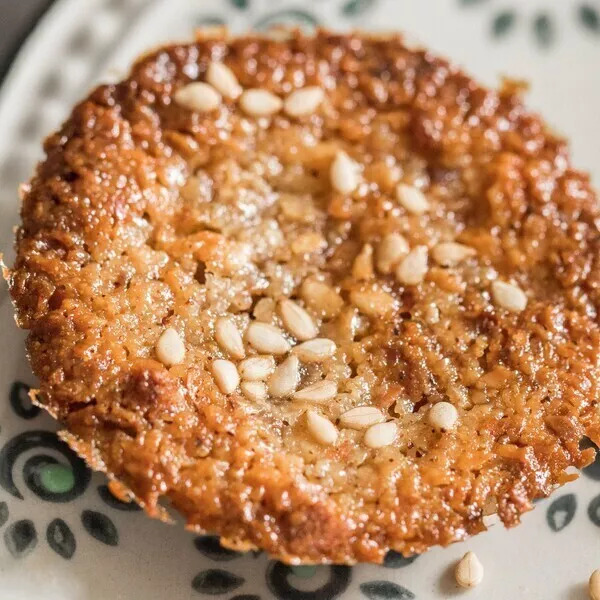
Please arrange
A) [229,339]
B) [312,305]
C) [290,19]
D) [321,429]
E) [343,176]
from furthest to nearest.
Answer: [290,19]
[343,176]
[312,305]
[229,339]
[321,429]

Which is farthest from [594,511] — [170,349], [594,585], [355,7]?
[355,7]

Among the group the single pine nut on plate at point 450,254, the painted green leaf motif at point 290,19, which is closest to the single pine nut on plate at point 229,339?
the single pine nut on plate at point 450,254

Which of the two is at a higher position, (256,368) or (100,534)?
(256,368)

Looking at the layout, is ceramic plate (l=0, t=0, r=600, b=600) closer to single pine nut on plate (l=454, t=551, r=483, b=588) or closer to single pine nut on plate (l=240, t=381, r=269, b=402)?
single pine nut on plate (l=454, t=551, r=483, b=588)

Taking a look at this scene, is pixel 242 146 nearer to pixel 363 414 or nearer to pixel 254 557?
pixel 363 414

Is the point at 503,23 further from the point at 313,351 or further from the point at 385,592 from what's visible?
the point at 385,592

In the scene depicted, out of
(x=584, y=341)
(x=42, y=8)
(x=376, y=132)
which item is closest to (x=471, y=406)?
(x=584, y=341)
